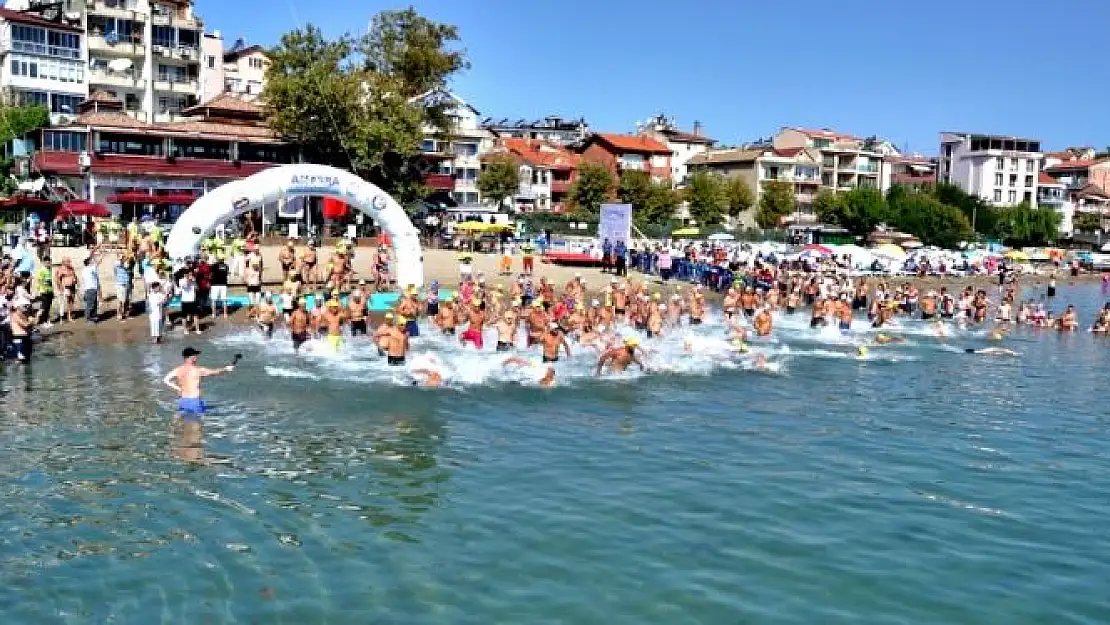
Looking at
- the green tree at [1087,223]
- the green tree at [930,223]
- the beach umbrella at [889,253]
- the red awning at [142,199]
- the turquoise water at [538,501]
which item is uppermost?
the green tree at [1087,223]

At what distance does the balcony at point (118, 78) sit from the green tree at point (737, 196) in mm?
44541

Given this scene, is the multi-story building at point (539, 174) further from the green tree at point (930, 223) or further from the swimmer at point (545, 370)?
the swimmer at point (545, 370)

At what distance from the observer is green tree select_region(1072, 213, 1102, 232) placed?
360 ft

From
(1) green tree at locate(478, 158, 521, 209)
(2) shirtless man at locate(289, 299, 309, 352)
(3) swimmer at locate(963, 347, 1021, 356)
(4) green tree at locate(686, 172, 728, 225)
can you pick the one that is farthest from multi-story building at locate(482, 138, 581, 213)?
(2) shirtless man at locate(289, 299, 309, 352)

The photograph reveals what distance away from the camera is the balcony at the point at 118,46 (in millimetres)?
63500

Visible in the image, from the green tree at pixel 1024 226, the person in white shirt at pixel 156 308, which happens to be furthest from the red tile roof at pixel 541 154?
the person in white shirt at pixel 156 308

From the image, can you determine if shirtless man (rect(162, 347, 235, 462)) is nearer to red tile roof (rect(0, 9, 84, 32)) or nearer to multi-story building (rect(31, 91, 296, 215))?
multi-story building (rect(31, 91, 296, 215))

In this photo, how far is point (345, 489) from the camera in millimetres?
13039

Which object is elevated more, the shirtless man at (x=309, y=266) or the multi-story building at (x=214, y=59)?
the multi-story building at (x=214, y=59)

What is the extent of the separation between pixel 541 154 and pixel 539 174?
3509mm

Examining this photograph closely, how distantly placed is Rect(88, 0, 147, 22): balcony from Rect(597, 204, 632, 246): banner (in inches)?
1546

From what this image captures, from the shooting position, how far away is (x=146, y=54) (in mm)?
65812

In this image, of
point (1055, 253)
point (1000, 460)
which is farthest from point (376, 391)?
point (1055, 253)

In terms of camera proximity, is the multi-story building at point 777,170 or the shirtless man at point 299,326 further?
the multi-story building at point 777,170
